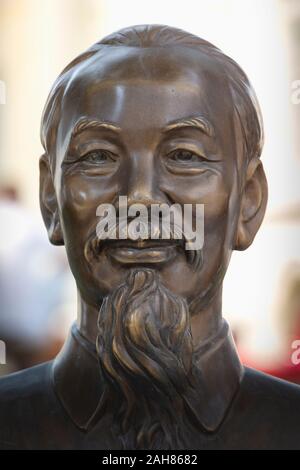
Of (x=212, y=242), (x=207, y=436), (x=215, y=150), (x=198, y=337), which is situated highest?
(x=215, y=150)

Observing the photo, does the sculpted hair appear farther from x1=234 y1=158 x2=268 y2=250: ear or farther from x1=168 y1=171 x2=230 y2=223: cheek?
x1=168 y1=171 x2=230 y2=223: cheek

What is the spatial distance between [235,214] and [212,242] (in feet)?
0.41

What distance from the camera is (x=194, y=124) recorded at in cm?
332

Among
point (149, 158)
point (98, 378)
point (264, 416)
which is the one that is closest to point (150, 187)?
point (149, 158)

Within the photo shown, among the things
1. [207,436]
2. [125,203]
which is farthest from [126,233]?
[207,436]

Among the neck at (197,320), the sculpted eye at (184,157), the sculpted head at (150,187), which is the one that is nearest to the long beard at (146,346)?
the sculpted head at (150,187)

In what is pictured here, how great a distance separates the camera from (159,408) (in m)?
3.34

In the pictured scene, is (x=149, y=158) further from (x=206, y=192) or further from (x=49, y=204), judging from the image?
(x=49, y=204)

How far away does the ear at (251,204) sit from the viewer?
3516 mm

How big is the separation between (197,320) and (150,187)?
36 centimetres

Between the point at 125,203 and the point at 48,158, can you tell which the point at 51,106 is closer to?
the point at 48,158

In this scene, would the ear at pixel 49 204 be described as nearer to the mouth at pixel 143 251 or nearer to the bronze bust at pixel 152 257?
the bronze bust at pixel 152 257

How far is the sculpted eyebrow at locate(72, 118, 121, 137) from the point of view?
3320 millimetres

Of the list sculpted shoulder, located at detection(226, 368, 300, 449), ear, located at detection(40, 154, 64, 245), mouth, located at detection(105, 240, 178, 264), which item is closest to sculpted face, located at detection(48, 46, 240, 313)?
mouth, located at detection(105, 240, 178, 264)
